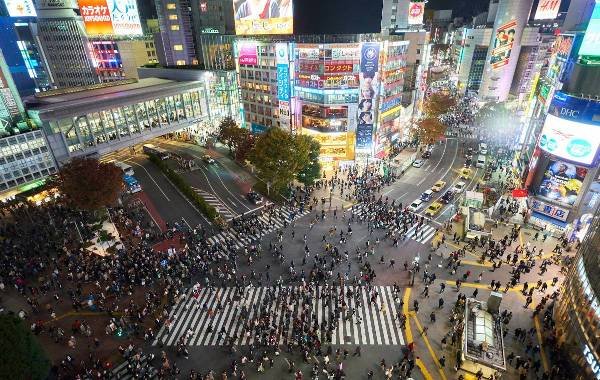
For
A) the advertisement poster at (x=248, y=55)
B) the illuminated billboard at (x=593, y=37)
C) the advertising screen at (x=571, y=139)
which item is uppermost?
the illuminated billboard at (x=593, y=37)

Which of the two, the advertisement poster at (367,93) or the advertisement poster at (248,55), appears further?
the advertisement poster at (248,55)

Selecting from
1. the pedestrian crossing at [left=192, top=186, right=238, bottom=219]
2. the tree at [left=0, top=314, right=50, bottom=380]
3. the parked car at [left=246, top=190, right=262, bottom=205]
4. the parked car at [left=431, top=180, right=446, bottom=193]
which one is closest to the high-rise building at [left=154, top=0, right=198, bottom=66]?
the pedestrian crossing at [left=192, top=186, right=238, bottom=219]

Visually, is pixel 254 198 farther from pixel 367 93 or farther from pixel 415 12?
pixel 415 12

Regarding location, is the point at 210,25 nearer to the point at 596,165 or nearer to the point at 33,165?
the point at 33,165

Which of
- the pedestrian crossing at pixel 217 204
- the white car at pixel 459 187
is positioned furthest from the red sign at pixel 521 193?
the pedestrian crossing at pixel 217 204

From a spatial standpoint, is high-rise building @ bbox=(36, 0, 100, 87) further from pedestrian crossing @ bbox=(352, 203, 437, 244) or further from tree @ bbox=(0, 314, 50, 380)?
pedestrian crossing @ bbox=(352, 203, 437, 244)

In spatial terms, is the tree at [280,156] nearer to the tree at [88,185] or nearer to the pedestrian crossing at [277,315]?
the pedestrian crossing at [277,315]
